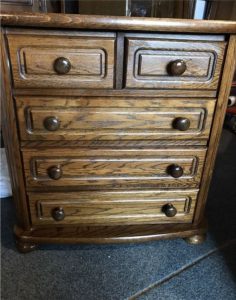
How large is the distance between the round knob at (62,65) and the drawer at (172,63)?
17 centimetres

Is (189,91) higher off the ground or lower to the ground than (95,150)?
higher

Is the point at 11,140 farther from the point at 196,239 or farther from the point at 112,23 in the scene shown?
the point at 196,239

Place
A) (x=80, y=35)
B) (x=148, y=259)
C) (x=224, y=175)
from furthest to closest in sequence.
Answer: (x=224, y=175)
(x=148, y=259)
(x=80, y=35)

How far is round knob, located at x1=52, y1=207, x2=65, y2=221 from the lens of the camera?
3.21 ft

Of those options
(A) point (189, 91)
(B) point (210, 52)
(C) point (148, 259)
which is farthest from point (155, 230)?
(B) point (210, 52)

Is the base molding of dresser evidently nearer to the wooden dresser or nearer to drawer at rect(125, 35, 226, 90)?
the wooden dresser

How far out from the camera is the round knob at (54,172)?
35.4 inches

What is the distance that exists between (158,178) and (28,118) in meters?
0.48

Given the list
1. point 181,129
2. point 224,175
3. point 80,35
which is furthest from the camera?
point 224,175

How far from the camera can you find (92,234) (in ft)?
3.39

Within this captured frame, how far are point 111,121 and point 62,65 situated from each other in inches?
8.6

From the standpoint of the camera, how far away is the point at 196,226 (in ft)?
3.55

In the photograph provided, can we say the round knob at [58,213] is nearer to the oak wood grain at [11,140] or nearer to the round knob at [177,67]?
the oak wood grain at [11,140]

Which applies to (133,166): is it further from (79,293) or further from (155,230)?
(79,293)
